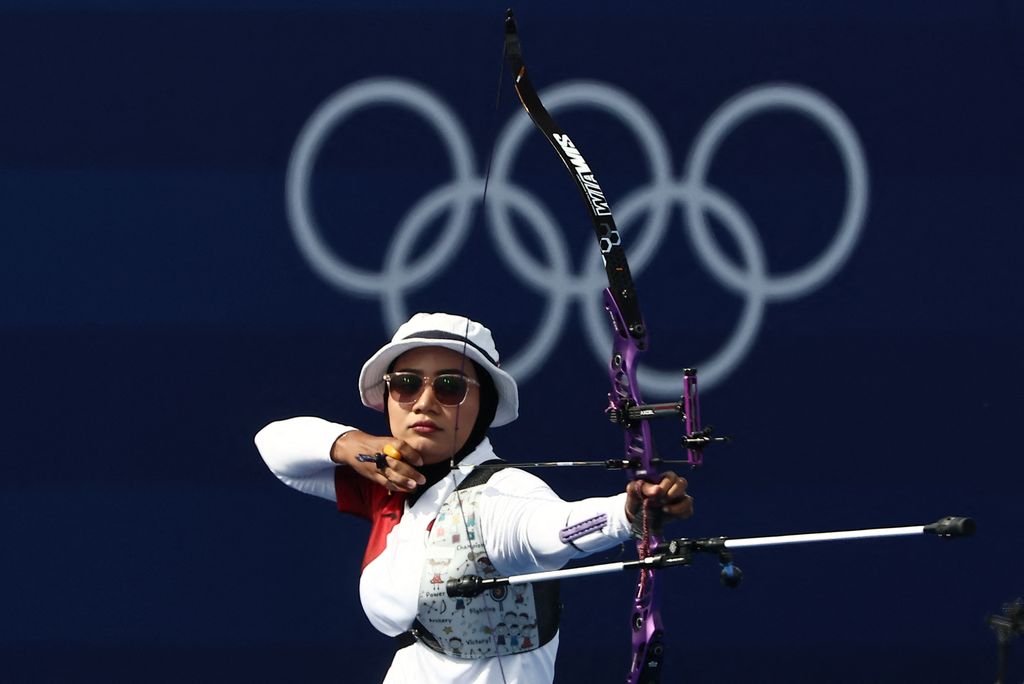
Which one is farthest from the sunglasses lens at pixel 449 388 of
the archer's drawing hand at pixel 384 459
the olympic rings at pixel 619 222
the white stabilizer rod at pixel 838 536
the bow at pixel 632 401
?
the olympic rings at pixel 619 222

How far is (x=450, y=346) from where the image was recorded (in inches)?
143

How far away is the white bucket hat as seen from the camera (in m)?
3.64

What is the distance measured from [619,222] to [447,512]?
1.46m

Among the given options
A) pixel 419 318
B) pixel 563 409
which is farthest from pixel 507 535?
pixel 563 409

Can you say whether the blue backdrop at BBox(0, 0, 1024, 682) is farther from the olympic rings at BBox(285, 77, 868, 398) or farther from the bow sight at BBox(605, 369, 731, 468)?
the bow sight at BBox(605, 369, 731, 468)

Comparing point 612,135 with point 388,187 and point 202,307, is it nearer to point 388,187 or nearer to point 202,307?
point 388,187

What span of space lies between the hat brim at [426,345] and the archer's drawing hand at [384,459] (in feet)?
0.37

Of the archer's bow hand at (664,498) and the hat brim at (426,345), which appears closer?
the archer's bow hand at (664,498)

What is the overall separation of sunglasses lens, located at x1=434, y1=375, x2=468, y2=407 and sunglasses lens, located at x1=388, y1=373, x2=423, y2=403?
4cm

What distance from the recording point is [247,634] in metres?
4.79

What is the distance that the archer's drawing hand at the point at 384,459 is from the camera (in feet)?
11.7

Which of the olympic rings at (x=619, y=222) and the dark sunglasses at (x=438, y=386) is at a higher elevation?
the olympic rings at (x=619, y=222)

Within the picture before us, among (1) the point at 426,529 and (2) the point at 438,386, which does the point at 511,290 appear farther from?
(1) the point at 426,529

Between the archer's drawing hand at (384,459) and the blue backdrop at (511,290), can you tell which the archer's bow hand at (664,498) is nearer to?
the archer's drawing hand at (384,459)
